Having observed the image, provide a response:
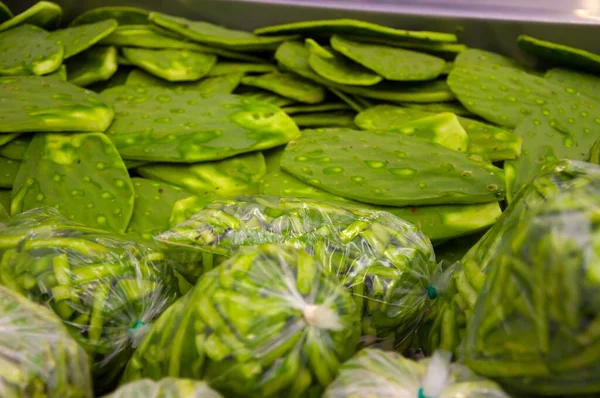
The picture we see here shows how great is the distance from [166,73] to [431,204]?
→ 28.3 inches

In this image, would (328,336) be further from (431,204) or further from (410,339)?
(431,204)

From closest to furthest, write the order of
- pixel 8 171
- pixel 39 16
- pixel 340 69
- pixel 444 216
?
pixel 444 216, pixel 8 171, pixel 340 69, pixel 39 16

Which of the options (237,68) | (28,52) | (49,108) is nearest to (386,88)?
(237,68)

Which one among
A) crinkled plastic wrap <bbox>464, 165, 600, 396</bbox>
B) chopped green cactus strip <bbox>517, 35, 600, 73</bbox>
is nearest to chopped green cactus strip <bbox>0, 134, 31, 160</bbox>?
crinkled plastic wrap <bbox>464, 165, 600, 396</bbox>

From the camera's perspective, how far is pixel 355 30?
139 cm

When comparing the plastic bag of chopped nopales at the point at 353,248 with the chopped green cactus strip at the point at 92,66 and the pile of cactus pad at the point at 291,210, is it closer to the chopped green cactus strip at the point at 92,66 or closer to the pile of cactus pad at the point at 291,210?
the pile of cactus pad at the point at 291,210

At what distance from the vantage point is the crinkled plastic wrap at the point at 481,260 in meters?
0.56

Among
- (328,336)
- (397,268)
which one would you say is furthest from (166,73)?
(328,336)

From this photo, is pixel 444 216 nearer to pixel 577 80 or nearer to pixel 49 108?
pixel 577 80

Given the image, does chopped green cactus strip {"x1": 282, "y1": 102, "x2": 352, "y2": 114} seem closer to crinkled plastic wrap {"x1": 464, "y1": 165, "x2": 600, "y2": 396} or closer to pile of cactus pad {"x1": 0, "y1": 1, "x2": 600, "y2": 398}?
pile of cactus pad {"x1": 0, "y1": 1, "x2": 600, "y2": 398}

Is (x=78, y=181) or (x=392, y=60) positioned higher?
(x=392, y=60)

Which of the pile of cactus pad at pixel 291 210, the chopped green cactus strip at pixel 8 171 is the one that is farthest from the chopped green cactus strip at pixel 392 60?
the chopped green cactus strip at pixel 8 171

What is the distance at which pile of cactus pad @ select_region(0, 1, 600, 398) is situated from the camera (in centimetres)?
47

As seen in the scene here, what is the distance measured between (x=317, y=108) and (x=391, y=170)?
1.20 feet
